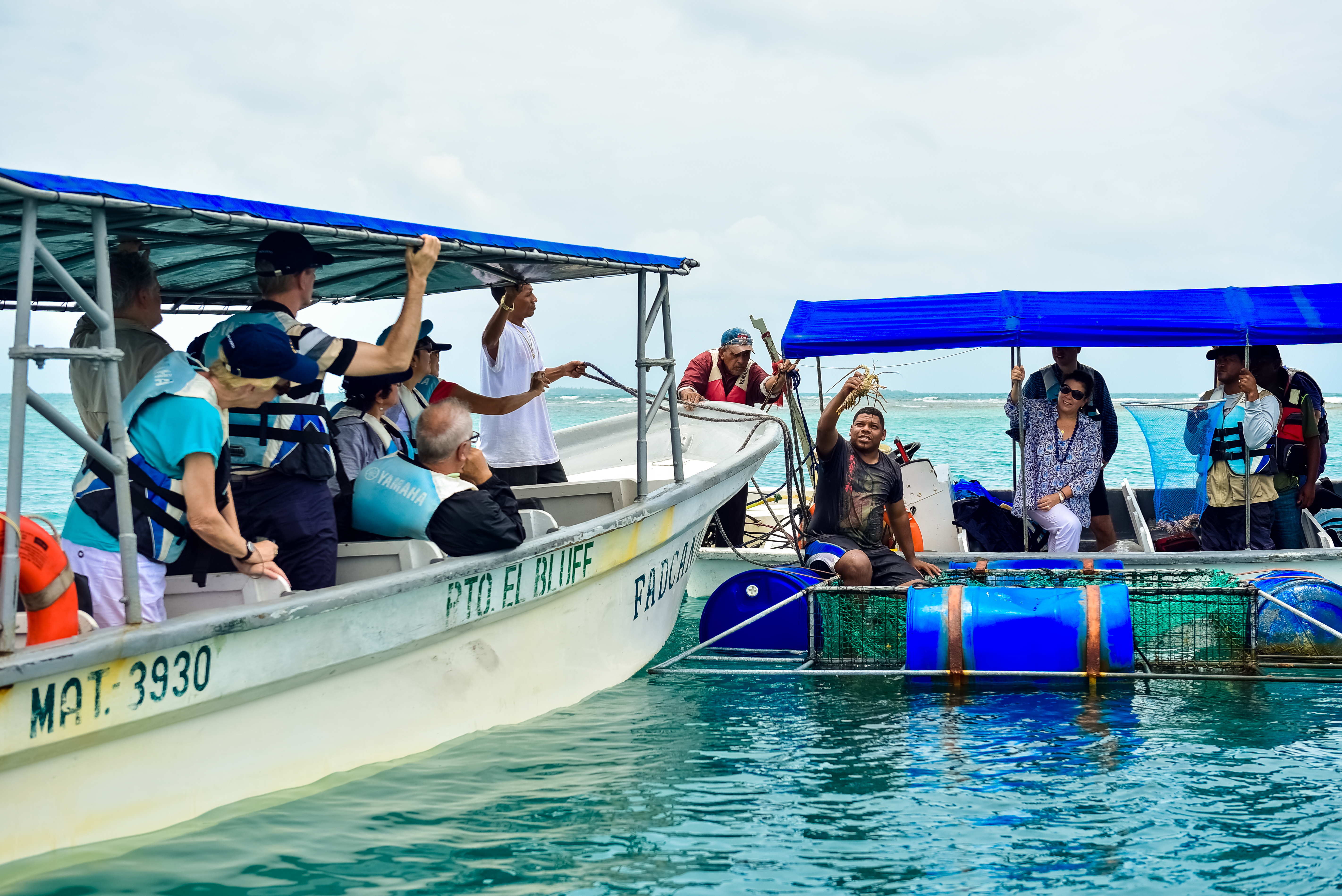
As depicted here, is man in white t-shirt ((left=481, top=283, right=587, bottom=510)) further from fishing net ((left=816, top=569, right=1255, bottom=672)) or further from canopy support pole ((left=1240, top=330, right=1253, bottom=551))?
canopy support pole ((left=1240, top=330, right=1253, bottom=551))

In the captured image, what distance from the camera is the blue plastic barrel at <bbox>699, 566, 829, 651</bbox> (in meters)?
7.12

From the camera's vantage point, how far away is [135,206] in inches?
143

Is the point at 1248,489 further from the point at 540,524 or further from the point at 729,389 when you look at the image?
the point at 540,524

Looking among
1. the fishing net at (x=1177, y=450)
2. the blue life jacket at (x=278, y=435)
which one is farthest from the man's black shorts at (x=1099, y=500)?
the blue life jacket at (x=278, y=435)

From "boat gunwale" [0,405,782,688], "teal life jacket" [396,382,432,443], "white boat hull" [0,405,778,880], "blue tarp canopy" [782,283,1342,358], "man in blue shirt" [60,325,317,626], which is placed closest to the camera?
"boat gunwale" [0,405,782,688]

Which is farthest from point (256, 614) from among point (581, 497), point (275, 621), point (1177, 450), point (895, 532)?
point (1177, 450)

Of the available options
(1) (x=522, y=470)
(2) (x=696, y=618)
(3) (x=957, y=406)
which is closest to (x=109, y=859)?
(1) (x=522, y=470)

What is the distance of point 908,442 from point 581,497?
27862 mm

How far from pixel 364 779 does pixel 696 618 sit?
518 cm

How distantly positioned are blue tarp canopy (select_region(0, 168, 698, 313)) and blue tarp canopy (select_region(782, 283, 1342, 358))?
2.18 m

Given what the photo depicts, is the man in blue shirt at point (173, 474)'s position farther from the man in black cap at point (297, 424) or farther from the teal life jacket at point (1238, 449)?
the teal life jacket at point (1238, 449)

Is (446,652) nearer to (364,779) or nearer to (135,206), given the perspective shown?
(364,779)

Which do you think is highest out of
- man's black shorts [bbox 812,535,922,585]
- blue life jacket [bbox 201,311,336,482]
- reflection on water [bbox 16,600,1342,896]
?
blue life jacket [bbox 201,311,336,482]

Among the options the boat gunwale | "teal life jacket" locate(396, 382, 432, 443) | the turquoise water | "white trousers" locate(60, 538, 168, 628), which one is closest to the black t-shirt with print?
the turquoise water
